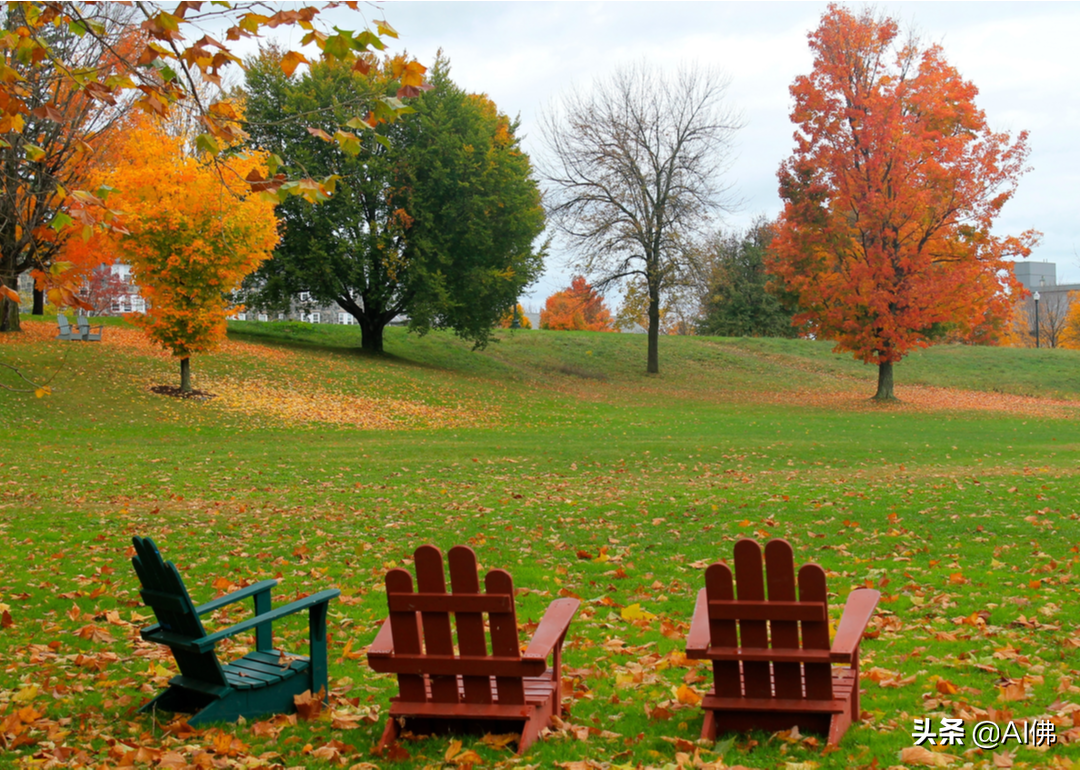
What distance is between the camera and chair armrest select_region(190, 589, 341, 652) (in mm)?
4277

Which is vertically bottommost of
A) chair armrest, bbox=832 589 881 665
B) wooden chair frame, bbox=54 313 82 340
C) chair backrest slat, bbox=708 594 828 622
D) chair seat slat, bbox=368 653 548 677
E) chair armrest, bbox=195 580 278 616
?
chair seat slat, bbox=368 653 548 677

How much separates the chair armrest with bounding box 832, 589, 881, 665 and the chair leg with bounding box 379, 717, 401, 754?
2.11 metres

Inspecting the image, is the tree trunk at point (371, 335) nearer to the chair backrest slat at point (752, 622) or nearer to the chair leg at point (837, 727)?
the chair backrest slat at point (752, 622)

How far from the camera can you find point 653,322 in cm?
4041

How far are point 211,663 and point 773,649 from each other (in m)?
2.81

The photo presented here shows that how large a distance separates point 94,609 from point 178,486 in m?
6.58

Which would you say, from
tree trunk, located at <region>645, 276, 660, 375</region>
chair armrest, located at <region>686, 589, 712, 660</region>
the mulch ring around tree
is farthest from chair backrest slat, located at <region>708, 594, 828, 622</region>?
tree trunk, located at <region>645, 276, 660, 375</region>

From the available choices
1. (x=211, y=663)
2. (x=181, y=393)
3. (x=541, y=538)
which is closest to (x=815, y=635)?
(x=211, y=663)

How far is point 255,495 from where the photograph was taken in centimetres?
1263

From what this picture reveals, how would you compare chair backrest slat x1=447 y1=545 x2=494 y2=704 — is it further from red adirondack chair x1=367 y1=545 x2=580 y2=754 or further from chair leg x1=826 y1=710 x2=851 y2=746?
chair leg x1=826 y1=710 x2=851 y2=746

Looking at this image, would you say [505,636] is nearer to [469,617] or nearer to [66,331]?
[469,617]

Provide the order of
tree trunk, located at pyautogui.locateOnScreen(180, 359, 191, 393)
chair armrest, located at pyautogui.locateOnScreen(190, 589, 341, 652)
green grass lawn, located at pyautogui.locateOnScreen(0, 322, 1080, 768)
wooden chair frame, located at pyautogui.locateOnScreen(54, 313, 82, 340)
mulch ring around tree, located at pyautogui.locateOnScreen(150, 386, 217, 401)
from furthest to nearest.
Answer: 1. wooden chair frame, located at pyautogui.locateOnScreen(54, 313, 82, 340)
2. tree trunk, located at pyautogui.locateOnScreen(180, 359, 191, 393)
3. mulch ring around tree, located at pyautogui.locateOnScreen(150, 386, 217, 401)
4. green grass lawn, located at pyautogui.locateOnScreen(0, 322, 1080, 768)
5. chair armrest, located at pyautogui.locateOnScreen(190, 589, 341, 652)


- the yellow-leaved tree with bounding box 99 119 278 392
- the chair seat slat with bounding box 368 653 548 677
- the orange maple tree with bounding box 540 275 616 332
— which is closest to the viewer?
the chair seat slat with bounding box 368 653 548 677

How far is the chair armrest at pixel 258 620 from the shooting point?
4.28m
